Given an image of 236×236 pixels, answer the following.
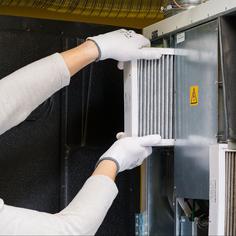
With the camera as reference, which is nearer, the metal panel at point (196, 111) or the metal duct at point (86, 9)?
the metal panel at point (196, 111)

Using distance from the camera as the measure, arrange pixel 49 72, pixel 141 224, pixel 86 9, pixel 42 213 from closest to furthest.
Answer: pixel 42 213, pixel 49 72, pixel 141 224, pixel 86 9

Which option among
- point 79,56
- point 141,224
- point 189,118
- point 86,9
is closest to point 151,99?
point 189,118

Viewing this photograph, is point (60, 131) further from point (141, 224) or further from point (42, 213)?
point (42, 213)

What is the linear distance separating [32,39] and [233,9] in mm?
797

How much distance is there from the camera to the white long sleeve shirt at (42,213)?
1.31 meters

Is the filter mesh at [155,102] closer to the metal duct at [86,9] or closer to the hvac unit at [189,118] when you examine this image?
the hvac unit at [189,118]

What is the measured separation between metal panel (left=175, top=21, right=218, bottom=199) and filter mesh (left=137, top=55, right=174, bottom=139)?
0.03 meters

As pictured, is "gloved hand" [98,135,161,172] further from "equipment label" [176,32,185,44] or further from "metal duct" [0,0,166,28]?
"metal duct" [0,0,166,28]

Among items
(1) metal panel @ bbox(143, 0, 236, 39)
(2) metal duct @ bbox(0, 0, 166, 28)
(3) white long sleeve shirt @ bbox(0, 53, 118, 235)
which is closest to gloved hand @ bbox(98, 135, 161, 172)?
(3) white long sleeve shirt @ bbox(0, 53, 118, 235)

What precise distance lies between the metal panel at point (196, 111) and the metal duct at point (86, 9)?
0.66 meters

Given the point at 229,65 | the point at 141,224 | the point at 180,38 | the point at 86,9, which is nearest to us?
the point at 229,65

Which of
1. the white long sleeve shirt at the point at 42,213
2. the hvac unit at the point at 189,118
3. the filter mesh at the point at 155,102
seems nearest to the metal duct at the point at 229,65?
the hvac unit at the point at 189,118

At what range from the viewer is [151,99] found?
167 cm

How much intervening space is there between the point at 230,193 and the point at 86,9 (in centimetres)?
118
